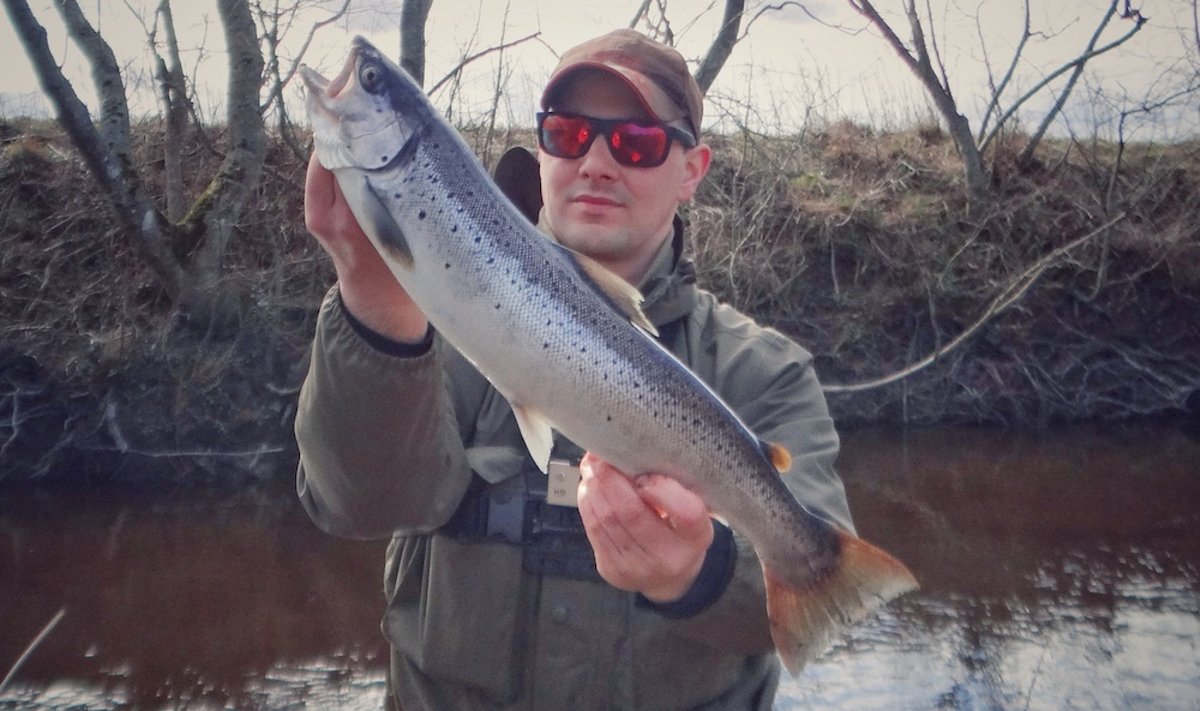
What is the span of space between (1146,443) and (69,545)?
10583 mm

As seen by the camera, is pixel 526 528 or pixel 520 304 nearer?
pixel 520 304

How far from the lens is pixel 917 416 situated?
441 inches

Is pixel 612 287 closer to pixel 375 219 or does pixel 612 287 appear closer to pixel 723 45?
pixel 375 219

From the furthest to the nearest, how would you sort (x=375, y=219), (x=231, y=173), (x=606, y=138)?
(x=231, y=173)
(x=606, y=138)
(x=375, y=219)

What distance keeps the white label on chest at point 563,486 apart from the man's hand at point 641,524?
1.28 feet

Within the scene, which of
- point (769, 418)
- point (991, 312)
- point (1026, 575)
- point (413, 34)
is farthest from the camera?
point (991, 312)

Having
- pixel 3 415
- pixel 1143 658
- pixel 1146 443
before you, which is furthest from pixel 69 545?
pixel 1146 443

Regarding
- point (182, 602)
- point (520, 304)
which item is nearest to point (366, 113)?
point (520, 304)

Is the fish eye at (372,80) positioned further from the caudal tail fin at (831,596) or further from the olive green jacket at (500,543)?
the caudal tail fin at (831,596)

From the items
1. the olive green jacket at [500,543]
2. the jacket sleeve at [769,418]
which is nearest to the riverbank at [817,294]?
the olive green jacket at [500,543]

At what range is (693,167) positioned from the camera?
3.15 m

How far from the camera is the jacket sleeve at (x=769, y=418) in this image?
2.35m

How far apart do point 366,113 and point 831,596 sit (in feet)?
4.77

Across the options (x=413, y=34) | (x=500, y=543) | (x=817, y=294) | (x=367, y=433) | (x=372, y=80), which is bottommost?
(x=817, y=294)
